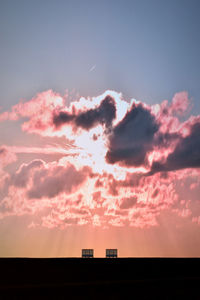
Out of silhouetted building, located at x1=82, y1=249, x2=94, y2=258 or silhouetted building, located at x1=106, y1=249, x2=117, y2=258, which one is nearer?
silhouetted building, located at x1=106, y1=249, x2=117, y2=258
